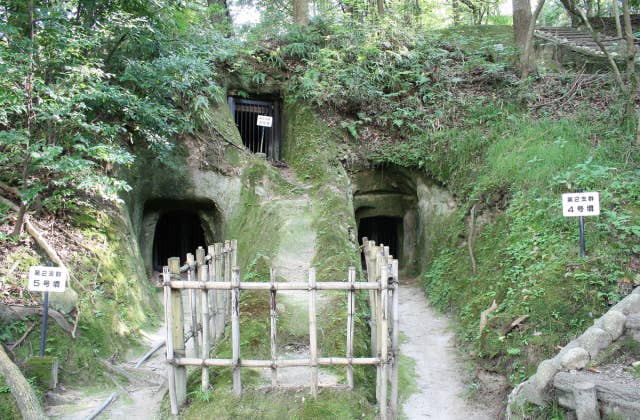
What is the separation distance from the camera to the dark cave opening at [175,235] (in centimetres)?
1354

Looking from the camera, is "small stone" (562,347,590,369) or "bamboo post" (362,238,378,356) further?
"bamboo post" (362,238,378,356)

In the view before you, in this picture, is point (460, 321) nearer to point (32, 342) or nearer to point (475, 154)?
point (475, 154)

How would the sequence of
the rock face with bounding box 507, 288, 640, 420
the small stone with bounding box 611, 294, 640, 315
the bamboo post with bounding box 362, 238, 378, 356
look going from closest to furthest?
the rock face with bounding box 507, 288, 640, 420 → the small stone with bounding box 611, 294, 640, 315 → the bamboo post with bounding box 362, 238, 378, 356

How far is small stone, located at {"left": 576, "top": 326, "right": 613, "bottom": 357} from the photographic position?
16.3 ft

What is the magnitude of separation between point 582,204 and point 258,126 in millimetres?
9239

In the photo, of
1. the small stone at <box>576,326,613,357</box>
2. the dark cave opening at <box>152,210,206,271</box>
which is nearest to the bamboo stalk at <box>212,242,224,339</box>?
the small stone at <box>576,326,613,357</box>

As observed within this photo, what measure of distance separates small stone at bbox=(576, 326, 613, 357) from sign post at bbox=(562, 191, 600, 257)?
1.85 metres

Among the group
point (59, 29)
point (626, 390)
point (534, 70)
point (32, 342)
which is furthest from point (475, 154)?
point (32, 342)

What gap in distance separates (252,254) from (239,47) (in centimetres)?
670

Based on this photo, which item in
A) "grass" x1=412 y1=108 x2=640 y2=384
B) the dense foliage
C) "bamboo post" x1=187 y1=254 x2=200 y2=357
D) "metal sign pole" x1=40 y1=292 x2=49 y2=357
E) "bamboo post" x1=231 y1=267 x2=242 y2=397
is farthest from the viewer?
the dense foliage

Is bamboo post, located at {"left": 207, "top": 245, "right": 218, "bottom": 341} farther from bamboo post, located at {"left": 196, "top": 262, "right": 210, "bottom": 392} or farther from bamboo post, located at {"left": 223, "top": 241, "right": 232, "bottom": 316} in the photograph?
bamboo post, located at {"left": 196, "top": 262, "right": 210, "bottom": 392}

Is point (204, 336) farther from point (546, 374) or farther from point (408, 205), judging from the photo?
point (408, 205)

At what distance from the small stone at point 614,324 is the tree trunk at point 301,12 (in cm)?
1182

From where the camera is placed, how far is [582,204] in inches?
260
